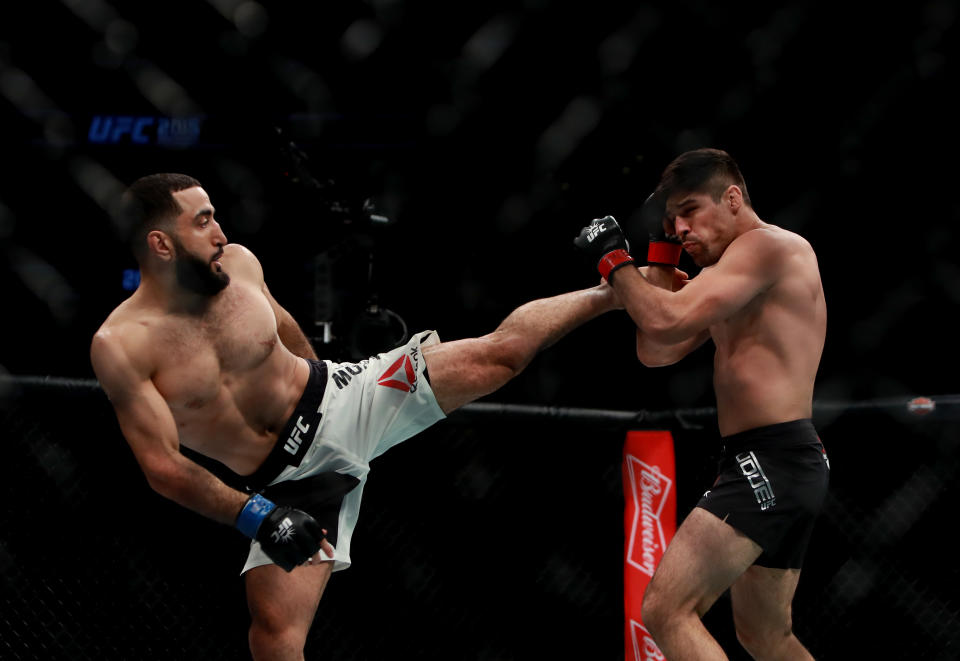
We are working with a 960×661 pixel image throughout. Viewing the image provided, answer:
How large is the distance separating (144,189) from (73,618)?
1214mm

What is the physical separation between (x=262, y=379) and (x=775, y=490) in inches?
46.6

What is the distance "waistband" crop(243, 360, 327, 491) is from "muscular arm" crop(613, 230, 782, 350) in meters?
0.81

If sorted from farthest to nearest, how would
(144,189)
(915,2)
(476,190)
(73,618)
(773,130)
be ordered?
(476,190) → (773,130) → (915,2) → (73,618) → (144,189)

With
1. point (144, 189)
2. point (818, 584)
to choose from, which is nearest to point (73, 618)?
point (144, 189)

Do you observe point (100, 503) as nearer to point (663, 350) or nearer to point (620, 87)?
point (663, 350)

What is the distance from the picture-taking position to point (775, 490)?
1786 millimetres

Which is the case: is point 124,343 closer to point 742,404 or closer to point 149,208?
point 149,208

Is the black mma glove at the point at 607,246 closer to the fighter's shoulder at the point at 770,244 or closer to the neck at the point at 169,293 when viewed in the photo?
the fighter's shoulder at the point at 770,244

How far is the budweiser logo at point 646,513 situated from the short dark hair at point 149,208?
4.72 feet

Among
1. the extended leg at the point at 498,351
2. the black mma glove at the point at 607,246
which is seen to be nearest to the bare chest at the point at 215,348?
the extended leg at the point at 498,351

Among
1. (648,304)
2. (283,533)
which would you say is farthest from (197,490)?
(648,304)

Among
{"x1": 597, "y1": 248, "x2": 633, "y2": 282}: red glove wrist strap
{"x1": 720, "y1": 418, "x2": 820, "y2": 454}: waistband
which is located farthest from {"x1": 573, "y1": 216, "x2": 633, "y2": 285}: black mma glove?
{"x1": 720, "y1": 418, "x2": 820, "y2": 454}: waistband

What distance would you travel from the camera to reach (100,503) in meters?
2.34

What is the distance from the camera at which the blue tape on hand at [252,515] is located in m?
1.66
